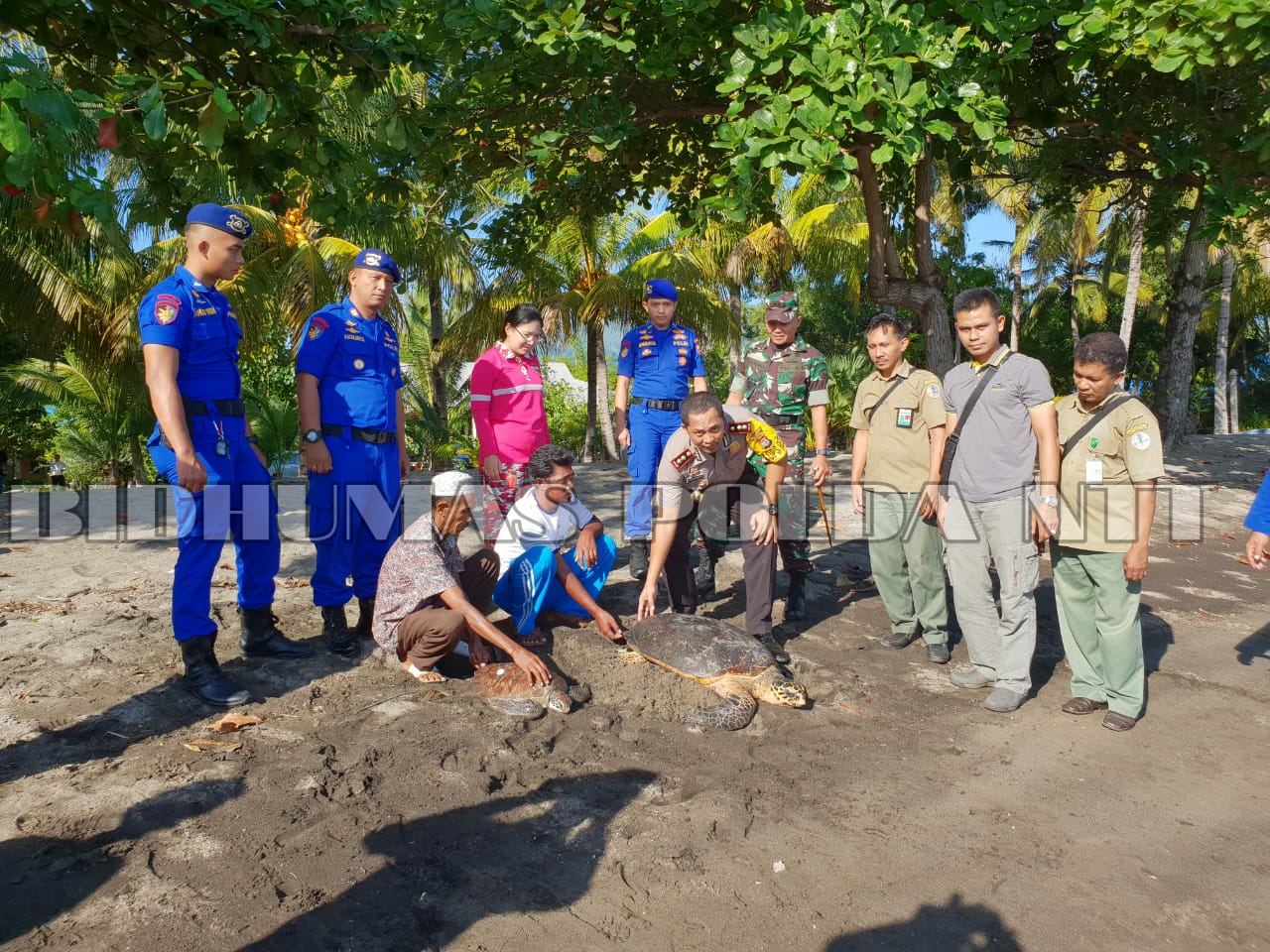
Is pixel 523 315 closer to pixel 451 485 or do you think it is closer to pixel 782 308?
pixel 451 485

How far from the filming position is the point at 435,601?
3.99 m

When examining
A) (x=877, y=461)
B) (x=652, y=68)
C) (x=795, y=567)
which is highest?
(x=652, y=68)

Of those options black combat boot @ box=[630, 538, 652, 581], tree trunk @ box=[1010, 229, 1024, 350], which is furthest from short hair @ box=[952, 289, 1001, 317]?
tree trunk @ box=[1010, 229, 1024, 350]

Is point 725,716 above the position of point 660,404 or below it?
below

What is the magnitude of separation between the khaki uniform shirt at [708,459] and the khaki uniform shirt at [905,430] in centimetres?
57

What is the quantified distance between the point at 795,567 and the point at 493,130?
154 inches

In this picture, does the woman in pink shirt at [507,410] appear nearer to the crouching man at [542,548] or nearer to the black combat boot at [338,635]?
the crouching man at [542,548]

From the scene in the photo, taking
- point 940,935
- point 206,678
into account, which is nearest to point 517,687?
Answer: point 206,678

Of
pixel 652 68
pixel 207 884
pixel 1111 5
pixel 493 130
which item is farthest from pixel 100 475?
pixel 1111 5

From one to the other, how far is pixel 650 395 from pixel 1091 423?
2731 mm

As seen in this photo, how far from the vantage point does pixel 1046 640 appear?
4.90 m

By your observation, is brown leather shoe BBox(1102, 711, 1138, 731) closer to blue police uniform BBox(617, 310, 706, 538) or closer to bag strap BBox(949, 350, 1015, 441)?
bag strap BBox(949, 350, 1015, 441)

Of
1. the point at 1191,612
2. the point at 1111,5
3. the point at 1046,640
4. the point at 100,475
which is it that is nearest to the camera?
the point at 1111,5

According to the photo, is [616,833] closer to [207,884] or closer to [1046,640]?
[207,884]
